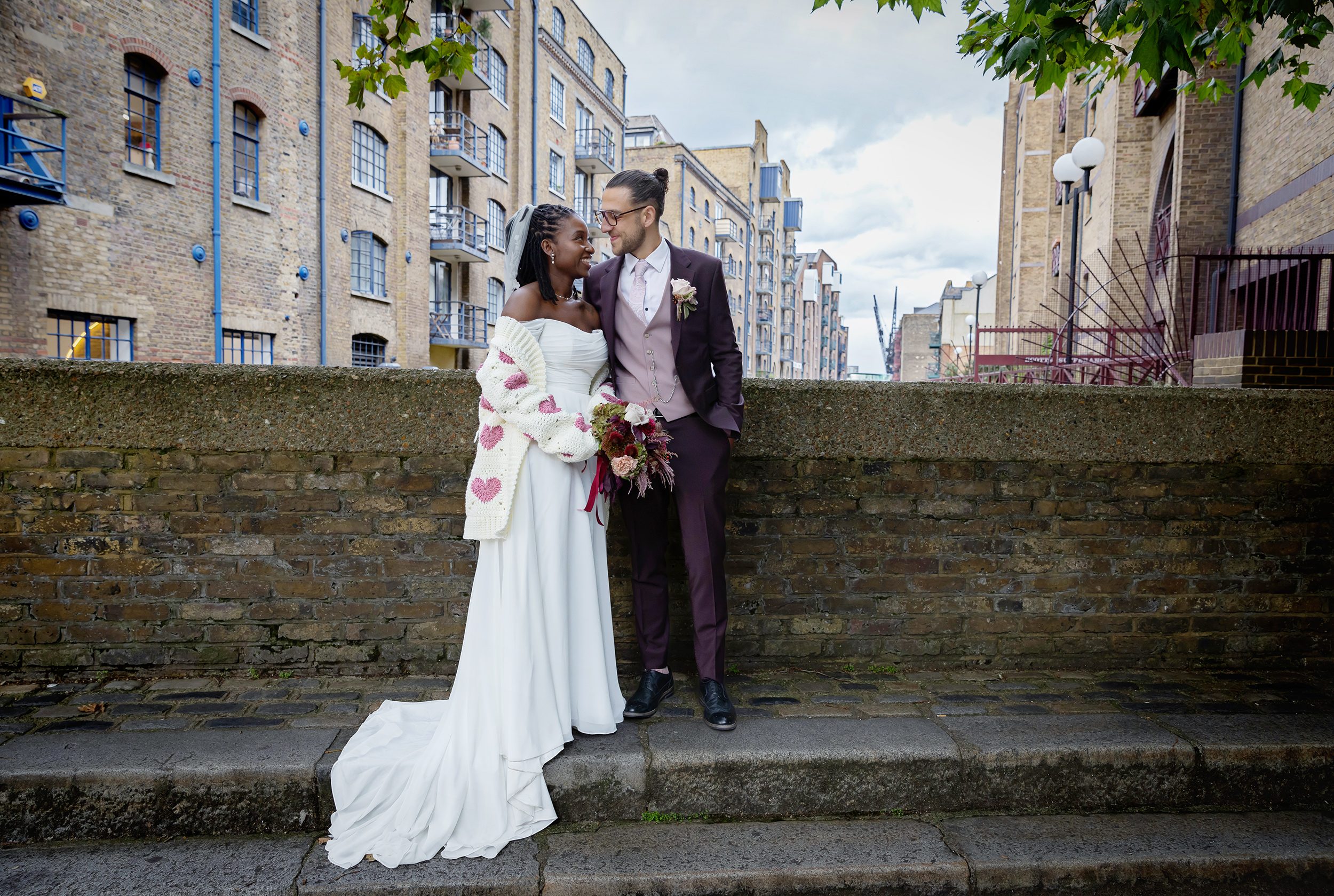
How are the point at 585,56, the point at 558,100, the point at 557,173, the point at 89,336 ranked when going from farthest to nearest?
the point at 585,56 → the point at 557,173 → the point at 558,100 → the point at 89,336

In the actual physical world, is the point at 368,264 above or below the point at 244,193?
below

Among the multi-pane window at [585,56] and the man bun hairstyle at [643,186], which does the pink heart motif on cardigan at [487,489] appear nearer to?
the man bun hairstyle at [643,186]

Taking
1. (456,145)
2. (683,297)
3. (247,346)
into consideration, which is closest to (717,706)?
(683,297)

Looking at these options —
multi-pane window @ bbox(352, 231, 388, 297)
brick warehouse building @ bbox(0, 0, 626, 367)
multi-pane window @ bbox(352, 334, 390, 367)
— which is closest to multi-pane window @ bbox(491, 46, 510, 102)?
brick warehouse building @ bbox(0, 0, 626, 367)

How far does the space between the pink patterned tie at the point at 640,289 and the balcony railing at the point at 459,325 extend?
24613mm

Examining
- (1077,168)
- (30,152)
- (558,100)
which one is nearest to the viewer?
(30,152)

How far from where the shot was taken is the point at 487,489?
3.22 m

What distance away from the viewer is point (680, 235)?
165ft

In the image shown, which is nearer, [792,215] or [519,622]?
[519,622]

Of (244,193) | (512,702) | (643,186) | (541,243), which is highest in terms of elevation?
(244,193)

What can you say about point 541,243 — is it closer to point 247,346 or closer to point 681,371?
point 681,371

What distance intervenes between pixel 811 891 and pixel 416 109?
25.8 meters

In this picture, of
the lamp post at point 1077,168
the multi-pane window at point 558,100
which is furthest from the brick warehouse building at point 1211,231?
the multi-pane window at point 558,100

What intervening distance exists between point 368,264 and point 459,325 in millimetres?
5355
